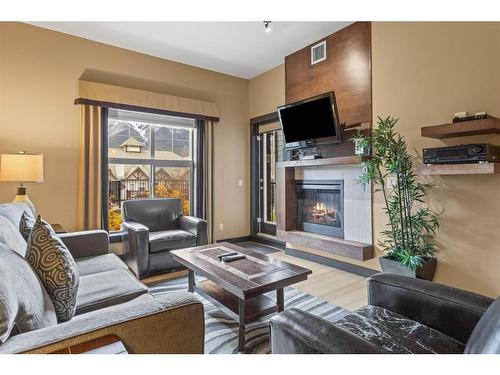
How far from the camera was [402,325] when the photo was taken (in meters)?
1.29

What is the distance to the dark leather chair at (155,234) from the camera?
9.74 feet

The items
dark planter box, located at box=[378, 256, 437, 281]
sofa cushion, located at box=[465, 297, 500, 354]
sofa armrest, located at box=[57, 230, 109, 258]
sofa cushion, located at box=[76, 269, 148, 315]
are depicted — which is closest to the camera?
sofa cushion, located at box=[465, 297, 500, 354]

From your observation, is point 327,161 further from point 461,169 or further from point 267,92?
point 267,92

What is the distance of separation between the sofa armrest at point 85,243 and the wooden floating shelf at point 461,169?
2.90 metres

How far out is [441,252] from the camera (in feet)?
8.62

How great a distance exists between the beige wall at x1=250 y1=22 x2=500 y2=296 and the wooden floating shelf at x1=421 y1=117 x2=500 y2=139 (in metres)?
0.15

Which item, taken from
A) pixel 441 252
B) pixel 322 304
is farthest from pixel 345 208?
pixel 322 304

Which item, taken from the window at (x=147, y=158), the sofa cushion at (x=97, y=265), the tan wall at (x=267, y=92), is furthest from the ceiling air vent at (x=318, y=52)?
the sofa cushion at (x=97, y=265)

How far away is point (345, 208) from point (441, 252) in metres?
1.09

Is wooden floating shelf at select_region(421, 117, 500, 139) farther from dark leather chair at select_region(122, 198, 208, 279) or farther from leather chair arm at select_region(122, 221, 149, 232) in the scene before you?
leather chair arm at select_region(122, 221, 149, 232)

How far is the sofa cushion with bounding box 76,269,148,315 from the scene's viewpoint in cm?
153

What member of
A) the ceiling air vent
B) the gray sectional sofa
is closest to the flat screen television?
the ceiling air vent

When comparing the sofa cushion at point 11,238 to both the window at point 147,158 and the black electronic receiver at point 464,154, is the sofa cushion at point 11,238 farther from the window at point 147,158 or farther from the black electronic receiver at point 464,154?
the black electronic receiver at point 464,154
